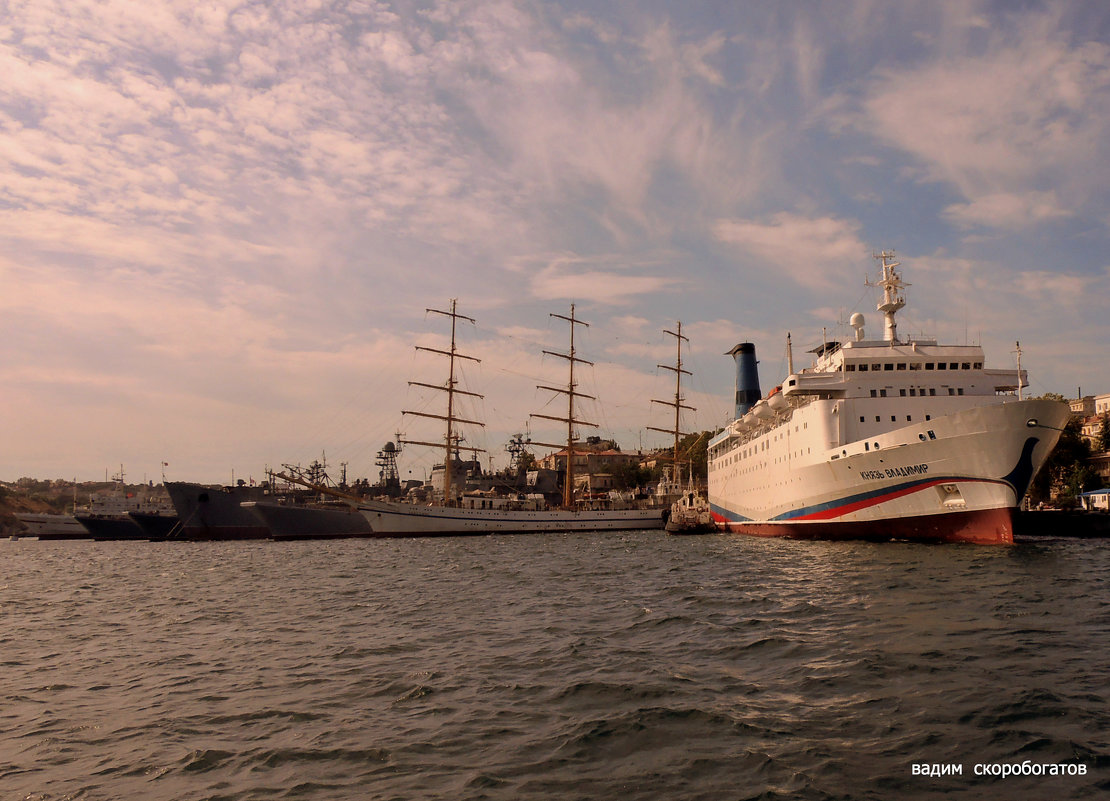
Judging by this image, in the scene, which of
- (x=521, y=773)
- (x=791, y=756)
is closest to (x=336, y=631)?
(x=521, y=773)

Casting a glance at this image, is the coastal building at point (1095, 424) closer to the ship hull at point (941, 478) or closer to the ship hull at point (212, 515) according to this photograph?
the ship hull at point (941, 478)

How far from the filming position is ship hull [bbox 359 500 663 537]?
6200 cm

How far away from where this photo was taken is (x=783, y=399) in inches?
1518

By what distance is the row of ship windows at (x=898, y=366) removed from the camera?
32.2 meters

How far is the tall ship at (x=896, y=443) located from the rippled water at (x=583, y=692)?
6412 mm

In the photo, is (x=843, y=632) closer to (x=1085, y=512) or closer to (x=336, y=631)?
(x=336, y=631)

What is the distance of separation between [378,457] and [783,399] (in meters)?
80.3

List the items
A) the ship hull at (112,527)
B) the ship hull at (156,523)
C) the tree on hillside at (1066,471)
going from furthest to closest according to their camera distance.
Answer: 1. the ship hull at (112,527)
2. the ship hull at (156,523)
3. the tree on hillside at (1066,471)

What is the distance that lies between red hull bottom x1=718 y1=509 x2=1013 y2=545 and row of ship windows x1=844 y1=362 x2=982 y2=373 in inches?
279

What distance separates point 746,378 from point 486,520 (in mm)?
26081

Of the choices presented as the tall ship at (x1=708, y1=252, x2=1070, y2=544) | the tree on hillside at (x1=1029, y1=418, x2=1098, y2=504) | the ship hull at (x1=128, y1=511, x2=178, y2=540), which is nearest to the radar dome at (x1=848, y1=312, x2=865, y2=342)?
the tall ship at (x1=708, y1=252, x2=1070, y2=544)

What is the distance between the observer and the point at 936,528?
2680cm

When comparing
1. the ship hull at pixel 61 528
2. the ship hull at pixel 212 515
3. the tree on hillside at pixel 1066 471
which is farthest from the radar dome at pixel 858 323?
the ship hull at pixel 61 528

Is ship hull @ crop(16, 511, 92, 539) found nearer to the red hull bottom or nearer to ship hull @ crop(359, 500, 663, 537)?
ship hull @ crop(359, 500, 663, 537)
